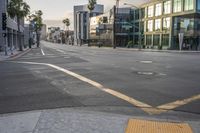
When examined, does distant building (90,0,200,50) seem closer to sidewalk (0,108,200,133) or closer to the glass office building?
the glass office building

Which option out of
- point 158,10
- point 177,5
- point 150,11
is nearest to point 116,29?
point 150,11

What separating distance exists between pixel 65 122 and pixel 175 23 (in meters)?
73.7

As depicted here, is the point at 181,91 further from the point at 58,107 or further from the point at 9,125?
the point at 9,125

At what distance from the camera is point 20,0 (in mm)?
61719

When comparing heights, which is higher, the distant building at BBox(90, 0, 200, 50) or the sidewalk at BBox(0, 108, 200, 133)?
the distant building at BBox(90, 0, 200, 50)

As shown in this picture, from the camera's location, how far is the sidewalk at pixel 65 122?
21.2ft

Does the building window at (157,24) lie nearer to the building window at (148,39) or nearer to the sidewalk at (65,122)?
the building window at (148,39)

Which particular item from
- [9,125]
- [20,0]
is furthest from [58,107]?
[20,0]

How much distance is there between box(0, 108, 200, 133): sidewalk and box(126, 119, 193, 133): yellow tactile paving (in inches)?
3.3

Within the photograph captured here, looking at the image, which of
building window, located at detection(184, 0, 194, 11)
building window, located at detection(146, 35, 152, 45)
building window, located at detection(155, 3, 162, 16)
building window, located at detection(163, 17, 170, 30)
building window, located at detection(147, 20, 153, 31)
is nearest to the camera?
building window, located at detection(184, 0, 194, 11)

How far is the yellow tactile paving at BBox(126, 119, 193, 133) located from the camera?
6645 mm

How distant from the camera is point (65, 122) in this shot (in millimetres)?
6988

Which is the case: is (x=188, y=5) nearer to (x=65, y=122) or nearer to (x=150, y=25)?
(x=150, y=25)

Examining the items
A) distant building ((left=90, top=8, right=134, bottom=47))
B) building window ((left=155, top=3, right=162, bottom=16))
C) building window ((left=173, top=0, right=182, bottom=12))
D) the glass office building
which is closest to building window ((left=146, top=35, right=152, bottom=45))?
the glass office building
